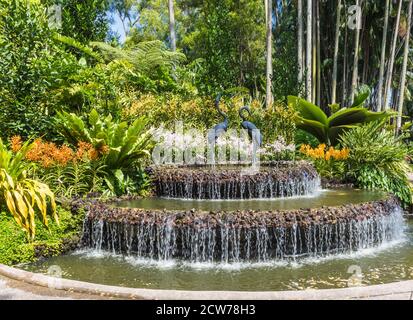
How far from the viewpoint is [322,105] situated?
85.1 ft

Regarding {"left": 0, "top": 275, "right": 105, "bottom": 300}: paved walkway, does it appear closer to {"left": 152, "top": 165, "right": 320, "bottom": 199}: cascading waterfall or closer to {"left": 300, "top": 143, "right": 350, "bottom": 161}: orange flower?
{"left": 152, "top": 165, "right": 320, "bottom": 199}: cascading waterfall

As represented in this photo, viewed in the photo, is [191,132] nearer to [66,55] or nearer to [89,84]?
[89,84]

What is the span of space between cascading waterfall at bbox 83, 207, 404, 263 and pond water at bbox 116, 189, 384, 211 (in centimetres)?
73

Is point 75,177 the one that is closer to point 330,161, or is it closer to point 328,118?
point 330,161

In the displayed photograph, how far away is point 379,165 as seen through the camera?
1008cm

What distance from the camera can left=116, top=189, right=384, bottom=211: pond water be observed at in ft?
23.3

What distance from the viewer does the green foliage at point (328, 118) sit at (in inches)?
509

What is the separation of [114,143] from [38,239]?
8.93 ft

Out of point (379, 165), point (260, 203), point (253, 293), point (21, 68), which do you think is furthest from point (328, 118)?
point (253, 293)

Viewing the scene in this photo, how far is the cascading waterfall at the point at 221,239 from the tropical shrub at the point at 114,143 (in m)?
1.94

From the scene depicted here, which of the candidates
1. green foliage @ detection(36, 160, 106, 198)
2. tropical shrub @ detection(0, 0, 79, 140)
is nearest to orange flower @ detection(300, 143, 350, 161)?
green foliage @ detection(36, 160, 106, 198)

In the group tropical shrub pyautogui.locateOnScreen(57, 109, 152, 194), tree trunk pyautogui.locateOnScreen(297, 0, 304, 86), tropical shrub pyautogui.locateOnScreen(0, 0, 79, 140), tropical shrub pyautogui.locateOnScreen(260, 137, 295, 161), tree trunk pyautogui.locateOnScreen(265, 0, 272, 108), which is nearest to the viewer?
tropical shrub pyautogui.locateOnScreen(0, 0, 79, 140)

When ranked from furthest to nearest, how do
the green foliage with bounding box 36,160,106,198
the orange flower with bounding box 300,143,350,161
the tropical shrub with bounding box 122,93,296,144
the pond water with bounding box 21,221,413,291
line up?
the tropical shrub with bounding box 122,93,296,144 < the orange flower with bounding box 300,143,350,161 < the green foliage with bounding box 36,160,106,198 < the pond water with bounding box 21,221,413,291

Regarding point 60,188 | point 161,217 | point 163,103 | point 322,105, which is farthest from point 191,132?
point 322,105
